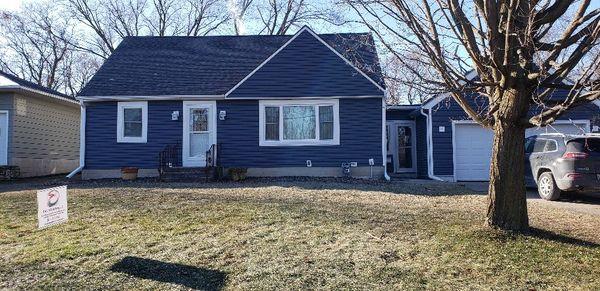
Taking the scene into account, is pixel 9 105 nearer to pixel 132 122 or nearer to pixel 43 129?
pixel 43 129

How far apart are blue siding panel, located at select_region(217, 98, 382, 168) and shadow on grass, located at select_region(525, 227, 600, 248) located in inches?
344

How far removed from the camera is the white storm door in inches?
667

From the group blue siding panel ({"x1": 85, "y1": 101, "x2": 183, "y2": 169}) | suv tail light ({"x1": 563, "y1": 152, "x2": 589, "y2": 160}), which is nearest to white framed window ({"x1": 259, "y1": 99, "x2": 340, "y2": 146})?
blue siding panel ({"x1": 85, "y1": 101, "x2": 183, "y2": 169})

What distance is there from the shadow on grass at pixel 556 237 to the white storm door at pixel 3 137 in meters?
17.3

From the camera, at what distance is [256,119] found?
15359 millimetres

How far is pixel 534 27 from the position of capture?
5895 mm

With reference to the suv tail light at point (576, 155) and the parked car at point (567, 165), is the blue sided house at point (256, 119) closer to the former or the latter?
the parked car at point (567, 165)

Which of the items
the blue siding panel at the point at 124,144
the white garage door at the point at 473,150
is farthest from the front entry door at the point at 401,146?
the blue siding panel at the point at 124,144

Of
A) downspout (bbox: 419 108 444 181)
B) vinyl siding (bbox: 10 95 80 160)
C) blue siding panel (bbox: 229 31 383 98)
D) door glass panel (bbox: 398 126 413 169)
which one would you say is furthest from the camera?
door glass panel (bbox: 398 126 413 169)

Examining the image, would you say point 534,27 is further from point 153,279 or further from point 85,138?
point 85,138

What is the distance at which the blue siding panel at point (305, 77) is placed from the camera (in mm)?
14992

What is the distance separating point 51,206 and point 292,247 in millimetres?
2945

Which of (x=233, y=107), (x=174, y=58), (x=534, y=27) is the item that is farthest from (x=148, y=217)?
(x=174, y=58)

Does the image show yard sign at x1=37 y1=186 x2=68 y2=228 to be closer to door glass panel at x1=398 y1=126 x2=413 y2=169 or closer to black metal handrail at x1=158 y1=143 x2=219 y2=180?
black metal handrail at x1=158 y1=143 x2=219 y2=180
